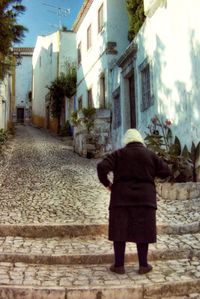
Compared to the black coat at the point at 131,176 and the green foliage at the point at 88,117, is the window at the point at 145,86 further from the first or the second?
the black coat at the point at 131,176

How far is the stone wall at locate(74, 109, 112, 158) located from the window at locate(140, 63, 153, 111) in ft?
10.6

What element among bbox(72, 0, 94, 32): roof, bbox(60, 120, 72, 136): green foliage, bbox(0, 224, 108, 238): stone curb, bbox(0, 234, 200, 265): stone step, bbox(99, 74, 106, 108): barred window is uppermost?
bbox(72, 0, 94, 32): roof

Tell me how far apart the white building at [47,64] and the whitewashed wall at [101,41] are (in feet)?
22.9

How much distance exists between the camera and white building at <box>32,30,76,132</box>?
26406 mm

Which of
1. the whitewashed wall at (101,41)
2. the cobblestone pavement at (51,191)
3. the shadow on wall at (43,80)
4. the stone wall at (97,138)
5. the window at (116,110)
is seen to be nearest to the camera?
the cobblestone pavement at (51,191)

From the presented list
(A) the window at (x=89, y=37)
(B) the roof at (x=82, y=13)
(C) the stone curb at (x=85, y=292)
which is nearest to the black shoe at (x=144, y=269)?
(C) the stone curb at (x=85, y=292)

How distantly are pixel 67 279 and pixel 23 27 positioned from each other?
7796 mm

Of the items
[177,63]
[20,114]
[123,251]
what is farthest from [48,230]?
[20,114]

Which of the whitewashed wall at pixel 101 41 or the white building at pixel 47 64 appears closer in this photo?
the whitewashed wall at pixel 101 41

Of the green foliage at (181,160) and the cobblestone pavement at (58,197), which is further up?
the green foliage at (181,160)

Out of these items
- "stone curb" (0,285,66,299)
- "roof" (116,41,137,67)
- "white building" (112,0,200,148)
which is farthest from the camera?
"roof" (116,41,137,67)

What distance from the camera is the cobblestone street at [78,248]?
369 cm

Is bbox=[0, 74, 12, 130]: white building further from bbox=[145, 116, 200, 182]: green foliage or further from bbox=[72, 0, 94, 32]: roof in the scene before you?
bbox=[145, 116, 200, 182]: green foliage

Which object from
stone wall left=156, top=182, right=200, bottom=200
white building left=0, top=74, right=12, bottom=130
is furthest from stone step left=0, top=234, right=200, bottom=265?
white building left=0, top=74, right=12, bottom=130
